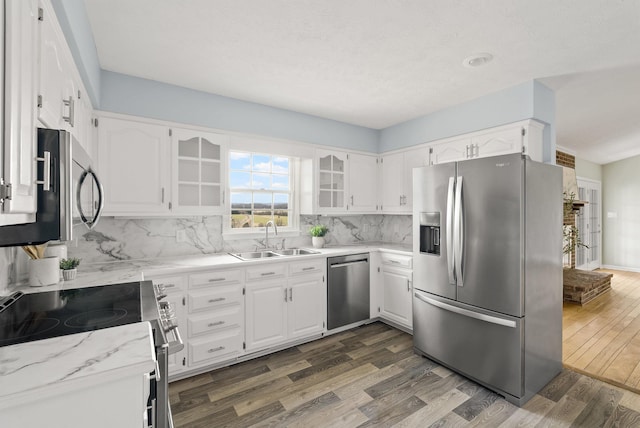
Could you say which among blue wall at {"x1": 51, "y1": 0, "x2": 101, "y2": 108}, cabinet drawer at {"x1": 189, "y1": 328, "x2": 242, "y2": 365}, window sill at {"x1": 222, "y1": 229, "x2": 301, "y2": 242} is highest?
blue wall at {"x1": 51, "y1": 0, "x2": 101, "y2": 108}

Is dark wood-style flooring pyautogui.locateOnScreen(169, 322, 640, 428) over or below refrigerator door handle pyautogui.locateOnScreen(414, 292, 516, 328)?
below

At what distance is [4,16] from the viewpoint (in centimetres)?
79

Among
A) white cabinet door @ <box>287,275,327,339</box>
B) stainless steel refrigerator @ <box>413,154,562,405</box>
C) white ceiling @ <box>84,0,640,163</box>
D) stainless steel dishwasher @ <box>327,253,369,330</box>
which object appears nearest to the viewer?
white ceiling @ <box>84,0,640,163</box>

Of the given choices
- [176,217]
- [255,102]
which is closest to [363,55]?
[255,102]

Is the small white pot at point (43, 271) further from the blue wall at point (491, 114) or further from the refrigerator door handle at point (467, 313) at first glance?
the blue wall at point (491, 114)

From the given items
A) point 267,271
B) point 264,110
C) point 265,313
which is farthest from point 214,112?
point 265,313

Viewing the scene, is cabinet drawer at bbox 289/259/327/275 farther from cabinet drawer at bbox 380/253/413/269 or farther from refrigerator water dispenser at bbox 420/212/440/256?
refrigerator water dispenser at bbox 420/212/440/256

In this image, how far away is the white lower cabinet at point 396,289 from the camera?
3371 millimetres

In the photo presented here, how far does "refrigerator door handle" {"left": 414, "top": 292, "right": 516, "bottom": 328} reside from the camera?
88.2 inches

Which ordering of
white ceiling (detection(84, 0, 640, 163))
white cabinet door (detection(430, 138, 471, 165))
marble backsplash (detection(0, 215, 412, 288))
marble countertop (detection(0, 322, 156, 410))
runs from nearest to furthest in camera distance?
marble countertop (detection(0, 322, 156, 410)) → white ceiling (detection(84, 0, 640, 163)) → marble backsplash (detection(0, 215, 412, 288)) → white cabinet door (detection(430, 138, 471, 165))

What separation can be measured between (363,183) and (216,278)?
7.65 ft

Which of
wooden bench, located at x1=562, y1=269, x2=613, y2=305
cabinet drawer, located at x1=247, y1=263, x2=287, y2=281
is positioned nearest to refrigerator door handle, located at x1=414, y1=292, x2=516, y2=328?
cabinet drawer, located at x1=247, y1=263, x2=287, y2=281

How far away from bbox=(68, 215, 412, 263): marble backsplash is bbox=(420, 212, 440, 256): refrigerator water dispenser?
1.34m

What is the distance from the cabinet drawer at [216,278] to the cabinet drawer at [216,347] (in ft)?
1.46
